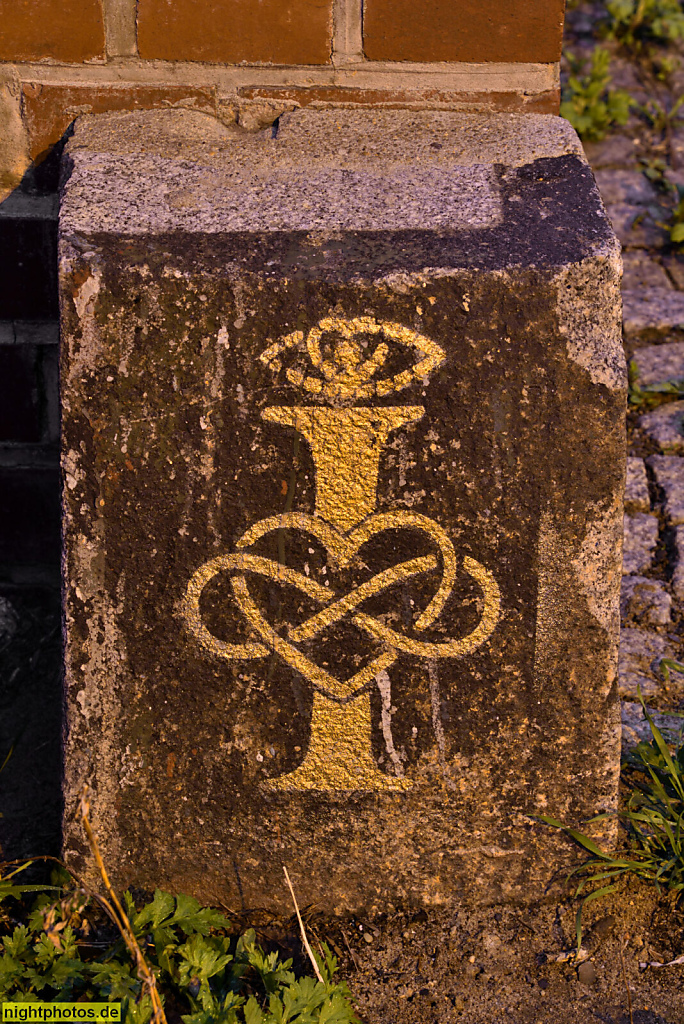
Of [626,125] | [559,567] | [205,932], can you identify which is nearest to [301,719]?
[205,932]

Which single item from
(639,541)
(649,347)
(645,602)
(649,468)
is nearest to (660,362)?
(649,347)

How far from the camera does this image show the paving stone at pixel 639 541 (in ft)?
7.17

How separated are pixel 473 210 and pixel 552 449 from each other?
1.18 ft

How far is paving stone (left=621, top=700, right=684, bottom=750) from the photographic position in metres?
1.75

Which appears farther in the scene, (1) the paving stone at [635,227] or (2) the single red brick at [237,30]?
(1) the paving stone at [635,227]

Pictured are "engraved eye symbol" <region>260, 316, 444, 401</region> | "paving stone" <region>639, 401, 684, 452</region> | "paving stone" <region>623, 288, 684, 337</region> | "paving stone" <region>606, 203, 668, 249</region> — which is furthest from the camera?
"paving stone" <region>606, 203, 668, 249</region>

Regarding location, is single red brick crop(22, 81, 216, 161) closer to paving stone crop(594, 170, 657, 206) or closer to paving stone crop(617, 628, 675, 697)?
paving stone crop(617, 628, 675, 697)

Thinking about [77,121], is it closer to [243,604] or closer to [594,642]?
[243,604]

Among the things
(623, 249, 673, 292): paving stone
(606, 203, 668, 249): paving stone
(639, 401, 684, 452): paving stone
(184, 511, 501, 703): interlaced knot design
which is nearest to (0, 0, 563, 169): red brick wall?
(184, 511, 501, 703): interlaced knot design

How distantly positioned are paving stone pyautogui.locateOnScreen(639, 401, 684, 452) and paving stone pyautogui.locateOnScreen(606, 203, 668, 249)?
0.83m

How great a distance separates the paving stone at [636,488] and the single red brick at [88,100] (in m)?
1.40

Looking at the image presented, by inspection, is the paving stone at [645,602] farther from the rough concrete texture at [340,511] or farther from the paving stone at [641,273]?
the paving stone at [641,273]

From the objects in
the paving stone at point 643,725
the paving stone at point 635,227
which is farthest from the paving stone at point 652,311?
the paving stone at point 643,725

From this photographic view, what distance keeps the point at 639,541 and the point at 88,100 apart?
1.55 meters
